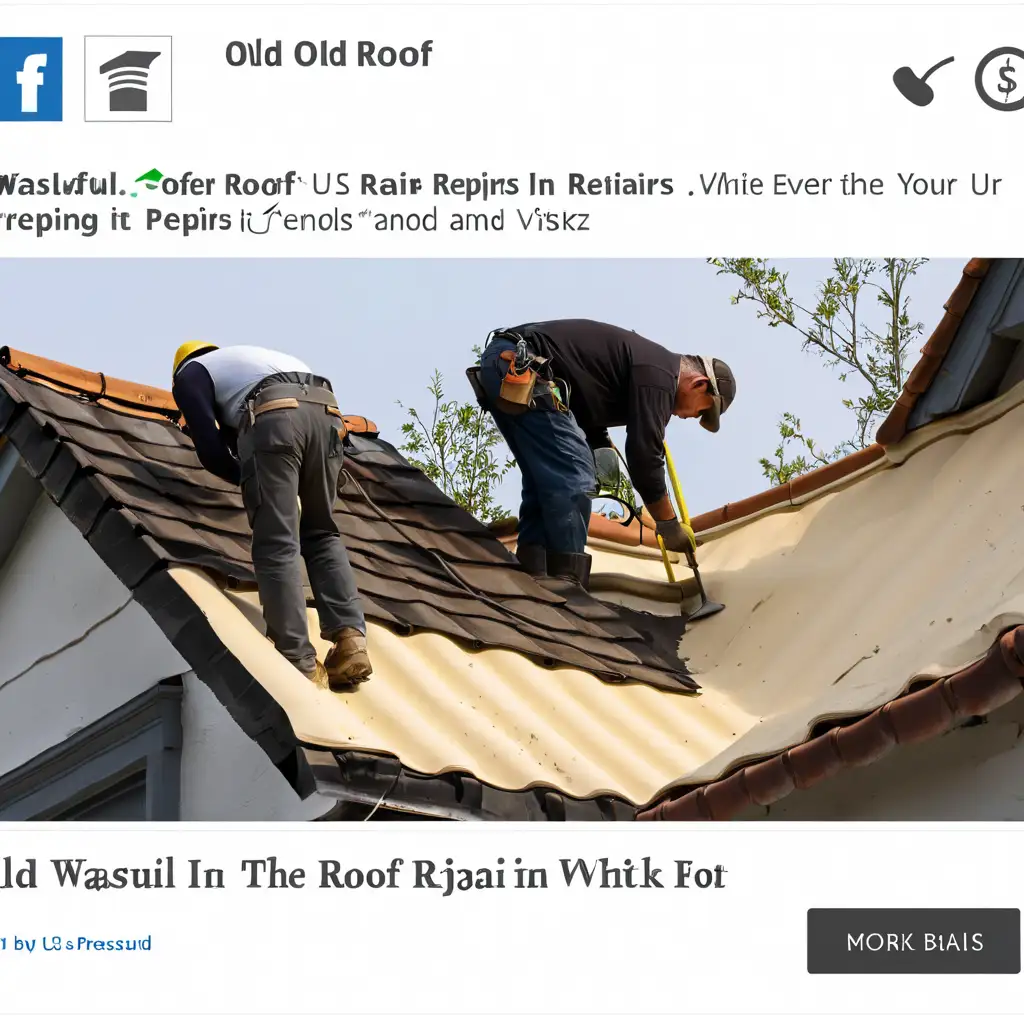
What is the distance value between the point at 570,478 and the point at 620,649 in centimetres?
87

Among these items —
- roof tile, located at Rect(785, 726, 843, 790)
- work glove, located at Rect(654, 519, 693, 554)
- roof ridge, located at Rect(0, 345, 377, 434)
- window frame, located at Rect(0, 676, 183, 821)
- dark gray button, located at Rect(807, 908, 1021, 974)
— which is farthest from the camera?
work glove, located at Rect(654, 519, 693, 554)

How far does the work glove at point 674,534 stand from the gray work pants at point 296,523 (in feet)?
6.96

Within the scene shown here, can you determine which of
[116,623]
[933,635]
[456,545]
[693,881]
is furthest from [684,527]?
[693,881]

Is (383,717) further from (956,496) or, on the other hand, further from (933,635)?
(956,496)

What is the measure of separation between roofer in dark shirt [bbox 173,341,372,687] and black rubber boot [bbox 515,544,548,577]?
1.65 meters

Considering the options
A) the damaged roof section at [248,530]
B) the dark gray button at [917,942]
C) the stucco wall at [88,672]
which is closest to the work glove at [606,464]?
the damaged roof section at [248,530]

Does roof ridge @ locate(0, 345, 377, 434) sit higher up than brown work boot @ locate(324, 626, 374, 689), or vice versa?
roof ridge @ locate(0, 345, 377, 434)

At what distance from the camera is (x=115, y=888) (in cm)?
469

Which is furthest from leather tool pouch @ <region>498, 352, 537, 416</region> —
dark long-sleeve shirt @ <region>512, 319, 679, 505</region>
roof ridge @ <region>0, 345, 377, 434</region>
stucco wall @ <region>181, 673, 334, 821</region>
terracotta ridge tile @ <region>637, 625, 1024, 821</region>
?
terracotta ridge tile @ <region>637, 625, 1024, 821</region>

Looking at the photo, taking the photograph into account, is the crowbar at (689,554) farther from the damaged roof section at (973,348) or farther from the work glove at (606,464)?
the damaged roof section at (973,348)

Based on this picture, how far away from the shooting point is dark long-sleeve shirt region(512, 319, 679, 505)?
7410 millimetres

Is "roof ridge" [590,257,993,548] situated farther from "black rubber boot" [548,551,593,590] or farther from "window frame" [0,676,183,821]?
"window frame" [0,676,183,821]
